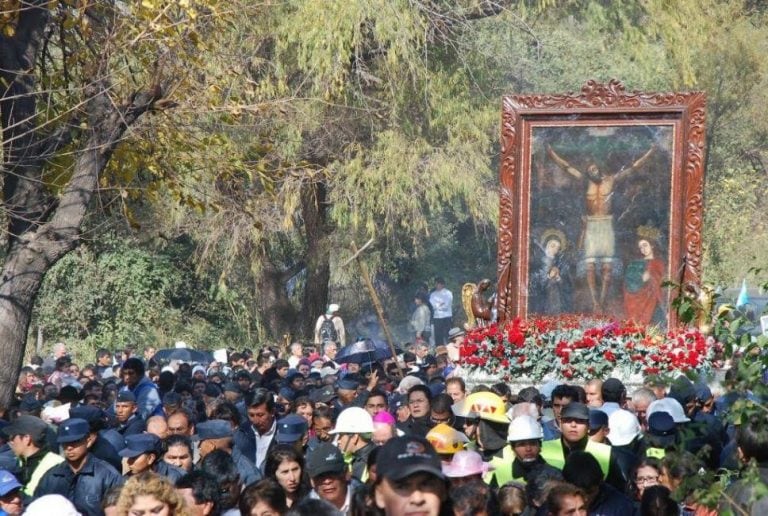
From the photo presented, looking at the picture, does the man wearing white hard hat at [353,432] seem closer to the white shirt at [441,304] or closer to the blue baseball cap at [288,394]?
the blue baseball cap at [288,394]

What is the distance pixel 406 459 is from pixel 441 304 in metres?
30.9

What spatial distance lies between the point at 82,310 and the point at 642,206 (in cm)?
1535

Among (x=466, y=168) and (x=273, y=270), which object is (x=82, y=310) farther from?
(x=466, y=168)

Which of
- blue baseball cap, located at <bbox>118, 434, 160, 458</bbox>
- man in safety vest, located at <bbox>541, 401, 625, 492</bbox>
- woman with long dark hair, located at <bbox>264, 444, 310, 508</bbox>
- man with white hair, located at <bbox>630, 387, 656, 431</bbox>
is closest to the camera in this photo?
woman with long dark hair, located at <bbox>264, 444, 310, 508</bbox>

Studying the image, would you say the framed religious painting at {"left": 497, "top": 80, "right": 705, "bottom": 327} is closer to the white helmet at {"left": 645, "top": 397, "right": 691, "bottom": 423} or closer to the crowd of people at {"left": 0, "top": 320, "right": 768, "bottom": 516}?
the crowd of people at {"left": 0, "top": 320, "right": 768, "bottom": 516}

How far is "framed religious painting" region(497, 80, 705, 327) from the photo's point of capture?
20.8 m

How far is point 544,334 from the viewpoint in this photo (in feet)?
64.9

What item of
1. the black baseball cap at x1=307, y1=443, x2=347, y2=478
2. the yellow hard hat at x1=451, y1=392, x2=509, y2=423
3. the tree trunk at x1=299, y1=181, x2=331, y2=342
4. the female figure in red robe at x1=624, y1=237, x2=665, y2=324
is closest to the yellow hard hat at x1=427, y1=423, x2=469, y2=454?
the black baseball cap at x1=307, y1=443, x2=347, y2=478

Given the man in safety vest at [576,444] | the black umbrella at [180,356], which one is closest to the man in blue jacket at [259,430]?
the man in safety vest at [576,444]

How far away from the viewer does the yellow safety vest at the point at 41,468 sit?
10812mm

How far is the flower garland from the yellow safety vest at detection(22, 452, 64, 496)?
29.2 ft

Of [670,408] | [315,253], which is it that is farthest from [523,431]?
[315,253]

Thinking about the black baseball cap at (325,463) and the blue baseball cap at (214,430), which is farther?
the blue baseball cap at (214,430)

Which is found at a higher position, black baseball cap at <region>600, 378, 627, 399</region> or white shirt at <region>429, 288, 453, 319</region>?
black baseball cap at <region>600, 378, 627, 399</region>
